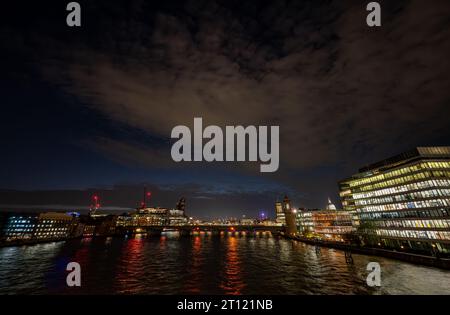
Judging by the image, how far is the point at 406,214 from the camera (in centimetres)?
7325

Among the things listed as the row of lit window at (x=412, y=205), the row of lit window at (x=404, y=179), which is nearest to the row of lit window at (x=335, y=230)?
the row of lit window at (x=404, y=179)

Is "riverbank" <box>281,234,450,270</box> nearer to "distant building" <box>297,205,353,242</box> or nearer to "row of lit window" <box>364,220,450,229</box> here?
"row of lit window" <box>364,220,450,229</box>

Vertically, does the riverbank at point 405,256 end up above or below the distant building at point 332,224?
below

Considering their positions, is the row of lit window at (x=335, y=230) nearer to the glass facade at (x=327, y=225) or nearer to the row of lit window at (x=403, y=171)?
the glass facade at (x=327, y=225)

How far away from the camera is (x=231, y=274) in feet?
168

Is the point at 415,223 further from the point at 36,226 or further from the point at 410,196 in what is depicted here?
the point at 36,226

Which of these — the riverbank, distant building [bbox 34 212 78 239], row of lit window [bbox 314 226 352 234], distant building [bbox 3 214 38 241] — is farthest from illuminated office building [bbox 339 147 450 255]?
distant building [bbox 3 214 38 241]

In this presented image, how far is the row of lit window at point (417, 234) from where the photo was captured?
201ft

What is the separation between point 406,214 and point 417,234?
7070 millimetres

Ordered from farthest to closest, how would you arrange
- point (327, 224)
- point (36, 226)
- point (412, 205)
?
point (36, 226)
point (327, 224)
point (412, 205)

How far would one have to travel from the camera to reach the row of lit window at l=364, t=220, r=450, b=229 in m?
62.0

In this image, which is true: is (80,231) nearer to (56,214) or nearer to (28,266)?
(56,214)

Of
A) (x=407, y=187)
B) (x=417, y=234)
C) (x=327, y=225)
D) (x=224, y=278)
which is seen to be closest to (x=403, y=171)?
(x=407, y=187)
